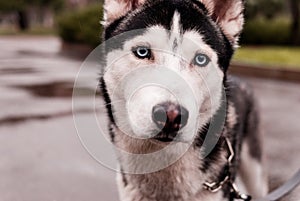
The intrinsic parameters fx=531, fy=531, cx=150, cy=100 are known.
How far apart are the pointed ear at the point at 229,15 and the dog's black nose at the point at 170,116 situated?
2.39 ft

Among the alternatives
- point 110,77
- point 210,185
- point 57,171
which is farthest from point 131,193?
point 57,171

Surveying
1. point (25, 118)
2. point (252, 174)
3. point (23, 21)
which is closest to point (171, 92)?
point (252, 174)

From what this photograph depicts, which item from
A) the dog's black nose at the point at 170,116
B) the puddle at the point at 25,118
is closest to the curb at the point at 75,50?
the puddle at the point at 25,118

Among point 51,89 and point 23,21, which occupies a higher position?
point 51,89

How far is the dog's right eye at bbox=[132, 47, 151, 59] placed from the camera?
231 cm

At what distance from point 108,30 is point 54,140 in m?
3.70

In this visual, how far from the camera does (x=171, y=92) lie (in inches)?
82.4

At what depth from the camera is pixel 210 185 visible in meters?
2.70

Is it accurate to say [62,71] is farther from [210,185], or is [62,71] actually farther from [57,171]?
[210,185]

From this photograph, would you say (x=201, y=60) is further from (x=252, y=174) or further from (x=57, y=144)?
(x=57, y=144)

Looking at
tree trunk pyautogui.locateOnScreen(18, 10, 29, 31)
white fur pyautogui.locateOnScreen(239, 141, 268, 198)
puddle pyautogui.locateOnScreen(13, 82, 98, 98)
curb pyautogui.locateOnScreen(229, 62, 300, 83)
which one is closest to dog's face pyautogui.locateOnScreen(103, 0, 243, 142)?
white fur pyautogui.locateOnScreen(239, 141, 268, 198)

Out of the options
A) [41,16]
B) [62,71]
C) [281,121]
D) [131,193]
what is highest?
[131,193]

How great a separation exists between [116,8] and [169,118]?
32.1 inches

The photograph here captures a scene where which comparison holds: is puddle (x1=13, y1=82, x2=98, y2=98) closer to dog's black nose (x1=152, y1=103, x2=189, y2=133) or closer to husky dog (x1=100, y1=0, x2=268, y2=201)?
husky dog (x1=100, y1=0, x2=268, y2=201)
